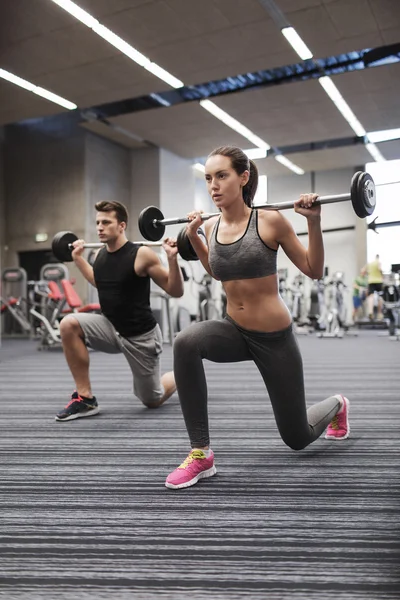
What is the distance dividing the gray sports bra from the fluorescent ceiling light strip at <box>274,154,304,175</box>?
10.8 m

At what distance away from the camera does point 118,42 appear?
22.2 ft

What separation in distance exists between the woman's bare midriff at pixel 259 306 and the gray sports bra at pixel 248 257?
0.9 inches

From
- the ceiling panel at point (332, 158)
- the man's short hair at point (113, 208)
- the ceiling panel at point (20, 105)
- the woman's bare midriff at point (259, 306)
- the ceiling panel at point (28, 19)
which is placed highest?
the ceiling panel at point (20, 105)

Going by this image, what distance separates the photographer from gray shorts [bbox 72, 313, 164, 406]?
2881mm

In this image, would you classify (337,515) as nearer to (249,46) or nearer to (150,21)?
(150,21)

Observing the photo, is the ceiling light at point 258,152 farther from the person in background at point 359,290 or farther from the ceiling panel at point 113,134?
the person in background at point 359,290

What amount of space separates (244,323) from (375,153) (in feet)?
37.5

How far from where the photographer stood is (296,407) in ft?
5.79

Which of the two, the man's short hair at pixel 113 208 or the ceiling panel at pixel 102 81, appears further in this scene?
the ceiling panel at pixel 102 81

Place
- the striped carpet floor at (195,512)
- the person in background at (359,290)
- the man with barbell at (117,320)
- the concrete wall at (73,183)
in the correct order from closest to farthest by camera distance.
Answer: the striped carpet floor at (195,512), the man with barbell at (117,320), the concrete wall at (73,183), the person in background at (359,290)

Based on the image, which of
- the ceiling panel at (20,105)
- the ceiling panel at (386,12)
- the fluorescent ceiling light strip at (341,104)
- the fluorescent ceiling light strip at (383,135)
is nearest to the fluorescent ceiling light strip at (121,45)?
the ceiling panel at (20,105)

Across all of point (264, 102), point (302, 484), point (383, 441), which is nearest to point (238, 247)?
point (302, 484)

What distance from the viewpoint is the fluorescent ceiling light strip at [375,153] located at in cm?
1164

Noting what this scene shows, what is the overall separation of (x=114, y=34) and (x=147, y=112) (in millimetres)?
2796
